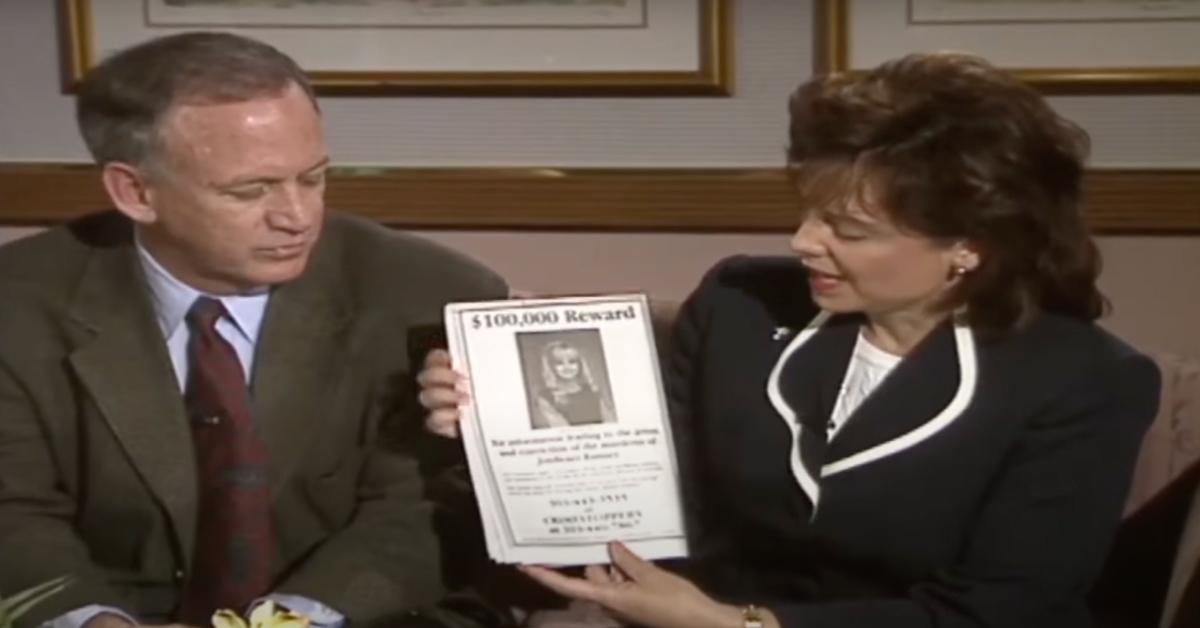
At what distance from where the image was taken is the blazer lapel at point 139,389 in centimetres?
196

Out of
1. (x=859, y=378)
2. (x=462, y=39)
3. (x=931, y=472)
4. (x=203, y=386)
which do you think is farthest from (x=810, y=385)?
(x=462, y=39)

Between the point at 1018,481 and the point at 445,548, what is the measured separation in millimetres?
697

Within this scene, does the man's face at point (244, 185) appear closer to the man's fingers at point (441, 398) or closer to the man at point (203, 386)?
the man at point (203, 386)

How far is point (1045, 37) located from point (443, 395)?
1086 millimetres

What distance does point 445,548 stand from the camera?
2.04m

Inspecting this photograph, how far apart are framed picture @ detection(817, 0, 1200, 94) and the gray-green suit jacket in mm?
727

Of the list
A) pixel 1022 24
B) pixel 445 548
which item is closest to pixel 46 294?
pixel 445 548

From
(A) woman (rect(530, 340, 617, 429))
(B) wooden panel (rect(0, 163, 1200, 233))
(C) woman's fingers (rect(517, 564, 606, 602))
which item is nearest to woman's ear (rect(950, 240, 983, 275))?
(A) woman (rect(530, 340, 617, 429))

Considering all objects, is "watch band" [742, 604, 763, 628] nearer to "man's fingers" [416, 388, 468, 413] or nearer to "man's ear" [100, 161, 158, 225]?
"man's fingers" [416, 388, 468, 413]

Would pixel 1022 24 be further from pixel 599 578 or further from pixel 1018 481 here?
pixel 599 578

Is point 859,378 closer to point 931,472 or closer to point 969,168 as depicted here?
point 931,472

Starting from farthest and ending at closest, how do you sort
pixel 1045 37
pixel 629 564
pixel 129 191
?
1. pixel 1045 37
2. pixel 129 191
3. pixel 629 564

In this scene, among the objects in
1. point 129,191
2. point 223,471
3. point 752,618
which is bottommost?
point 752,618

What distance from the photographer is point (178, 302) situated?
2.01 metres
